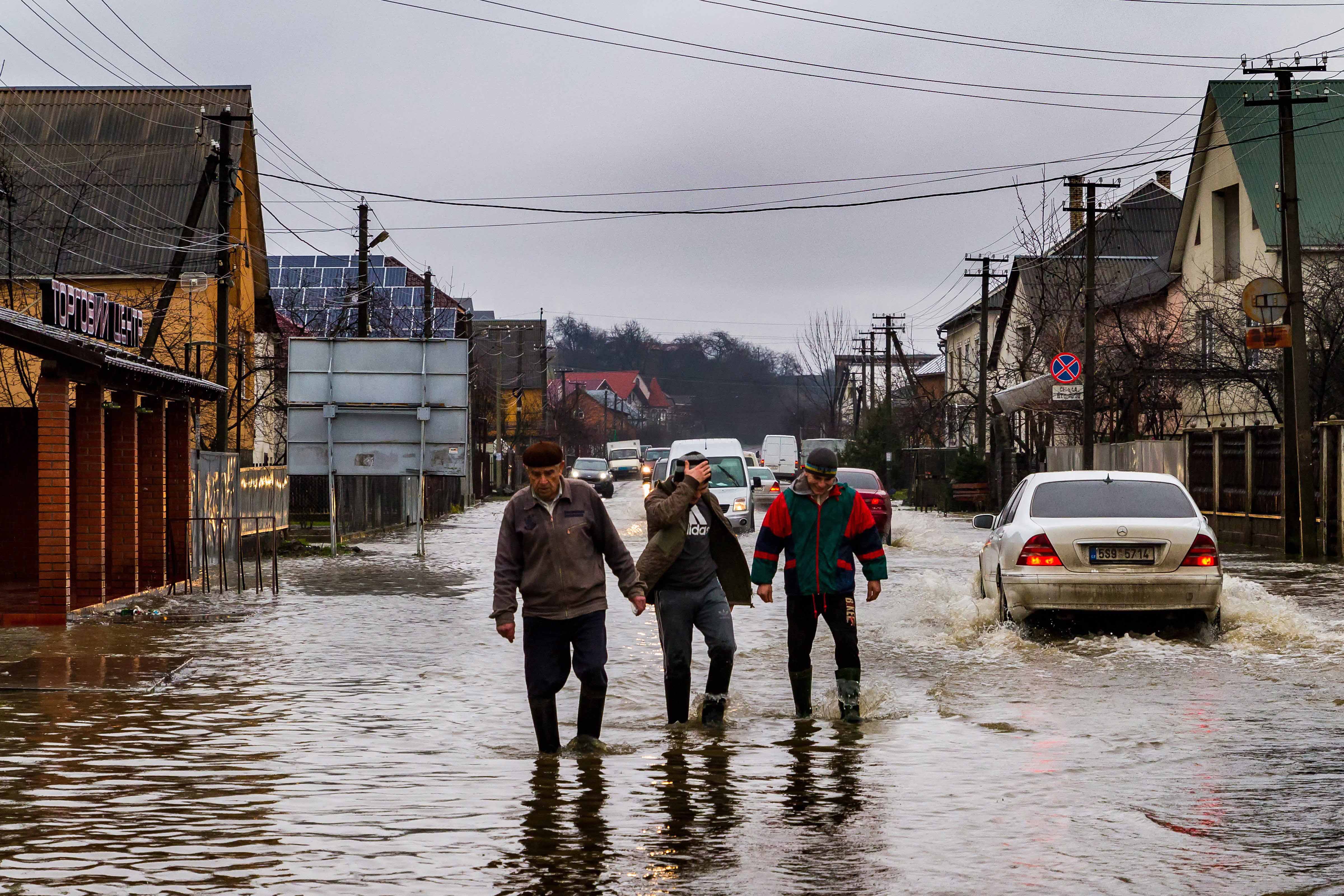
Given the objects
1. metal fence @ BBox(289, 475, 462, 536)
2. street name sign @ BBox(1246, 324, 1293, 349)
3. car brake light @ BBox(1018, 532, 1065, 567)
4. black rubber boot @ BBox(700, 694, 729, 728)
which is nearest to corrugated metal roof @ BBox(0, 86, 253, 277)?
metal fence @ BBox(289, 475, 462, 536)

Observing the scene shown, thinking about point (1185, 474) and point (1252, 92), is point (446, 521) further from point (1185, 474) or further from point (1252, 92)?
point (1252, 92)

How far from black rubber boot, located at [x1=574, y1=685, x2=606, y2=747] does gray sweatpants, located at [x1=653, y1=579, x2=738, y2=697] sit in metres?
0.82

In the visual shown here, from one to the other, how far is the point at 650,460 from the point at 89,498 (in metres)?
58.9

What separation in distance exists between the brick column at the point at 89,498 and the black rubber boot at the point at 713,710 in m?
8.61

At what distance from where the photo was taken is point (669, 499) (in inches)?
366

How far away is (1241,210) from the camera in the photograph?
43.1 m

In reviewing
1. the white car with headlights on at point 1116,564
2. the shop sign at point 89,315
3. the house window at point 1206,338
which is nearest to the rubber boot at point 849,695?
the white car with headlights on at point 1116,564

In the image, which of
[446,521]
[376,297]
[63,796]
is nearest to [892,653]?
[63,796]

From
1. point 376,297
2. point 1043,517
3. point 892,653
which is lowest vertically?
point 892,653

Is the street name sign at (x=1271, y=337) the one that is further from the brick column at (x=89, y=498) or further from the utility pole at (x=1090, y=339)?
the brick column at (x=89, y=498)

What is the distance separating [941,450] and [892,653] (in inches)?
1861

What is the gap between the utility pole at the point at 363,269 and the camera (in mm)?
40125

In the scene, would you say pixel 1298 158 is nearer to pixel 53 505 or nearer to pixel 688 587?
pixel 53 505

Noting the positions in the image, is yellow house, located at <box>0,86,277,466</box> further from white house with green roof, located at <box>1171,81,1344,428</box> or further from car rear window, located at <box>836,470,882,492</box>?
white house with green roof, located at <box>1171,81,1344,428</box>
